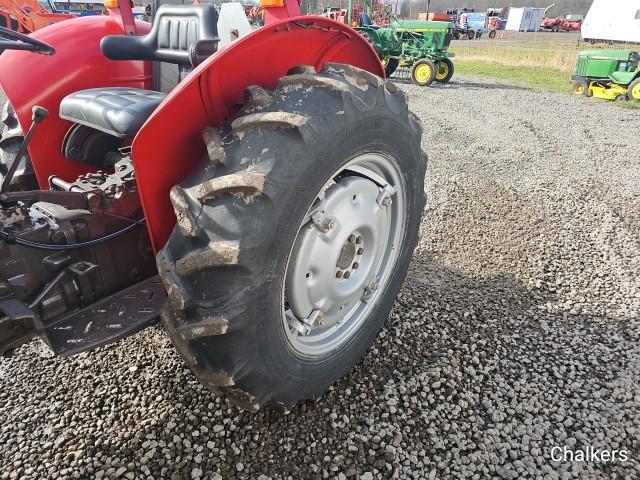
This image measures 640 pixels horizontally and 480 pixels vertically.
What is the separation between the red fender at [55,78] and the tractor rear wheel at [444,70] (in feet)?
37.4

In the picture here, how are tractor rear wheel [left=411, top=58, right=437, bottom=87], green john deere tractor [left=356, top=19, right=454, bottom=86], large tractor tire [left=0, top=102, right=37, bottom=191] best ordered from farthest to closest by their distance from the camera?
1. green john deere tractor [left=356, top=19, right=454, bottom=86]
2. tractor rear wheel [left=411, top=58, right=437, bottom=87]
3. large tractor tire [left=0, top=102, right=37, bottom=191]

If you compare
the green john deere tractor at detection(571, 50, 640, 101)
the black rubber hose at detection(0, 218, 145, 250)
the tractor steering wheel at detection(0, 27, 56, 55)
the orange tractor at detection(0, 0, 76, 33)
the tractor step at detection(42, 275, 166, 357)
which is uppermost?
the tractor steering wheel at detection(0, 27, 56, 55)

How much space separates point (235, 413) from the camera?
1844 mm

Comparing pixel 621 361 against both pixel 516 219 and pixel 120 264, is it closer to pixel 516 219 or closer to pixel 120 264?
pixel 516 219

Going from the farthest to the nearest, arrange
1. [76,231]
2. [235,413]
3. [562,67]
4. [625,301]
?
[562,67]
[625,301]
[235,413]
[76,231]

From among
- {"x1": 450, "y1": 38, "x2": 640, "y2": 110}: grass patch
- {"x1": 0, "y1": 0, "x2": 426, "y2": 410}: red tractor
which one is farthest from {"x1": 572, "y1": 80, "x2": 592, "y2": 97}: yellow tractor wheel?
{"x1": 0, "y1": 0, "x2": 426, "y2": 410}: red tractor

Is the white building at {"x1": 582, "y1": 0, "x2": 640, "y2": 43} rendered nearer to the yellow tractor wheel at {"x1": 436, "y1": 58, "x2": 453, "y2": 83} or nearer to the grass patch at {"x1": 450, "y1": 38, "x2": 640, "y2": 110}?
the grass patch at {"x1": 450, "y1": 38, "x2": 640, "y2": 110}

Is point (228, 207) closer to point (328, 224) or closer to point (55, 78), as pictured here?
point (328, 224)

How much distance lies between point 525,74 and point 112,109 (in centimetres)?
1550

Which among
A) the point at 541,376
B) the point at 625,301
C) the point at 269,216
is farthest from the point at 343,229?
the point at 625,301

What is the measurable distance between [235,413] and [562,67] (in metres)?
17.6

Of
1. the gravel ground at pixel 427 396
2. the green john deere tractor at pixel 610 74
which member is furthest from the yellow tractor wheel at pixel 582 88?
the gravel ground at pixel 427 396

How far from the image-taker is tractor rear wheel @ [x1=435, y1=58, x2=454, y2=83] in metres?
12.3

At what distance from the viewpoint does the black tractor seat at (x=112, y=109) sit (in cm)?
169
